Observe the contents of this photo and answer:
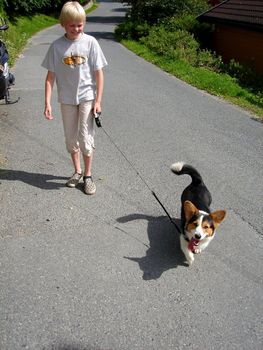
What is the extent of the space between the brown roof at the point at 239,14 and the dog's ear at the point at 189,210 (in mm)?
12224

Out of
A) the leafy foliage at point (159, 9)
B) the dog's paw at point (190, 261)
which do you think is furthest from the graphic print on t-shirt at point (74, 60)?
the leafy foliage at point (159, 9)

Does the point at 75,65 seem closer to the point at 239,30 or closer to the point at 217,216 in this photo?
the point at 217,216

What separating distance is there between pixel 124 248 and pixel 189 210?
2.67 feet

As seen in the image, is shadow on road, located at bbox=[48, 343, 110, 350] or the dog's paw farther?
the dog's paw

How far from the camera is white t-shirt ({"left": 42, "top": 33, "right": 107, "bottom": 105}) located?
3928 millimetres

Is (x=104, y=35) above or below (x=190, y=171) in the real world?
below

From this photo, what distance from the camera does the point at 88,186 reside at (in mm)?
4621

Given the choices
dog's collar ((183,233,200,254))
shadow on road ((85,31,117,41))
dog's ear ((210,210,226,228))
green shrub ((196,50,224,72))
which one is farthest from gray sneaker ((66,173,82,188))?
shadow on road ((85,31,117,41))

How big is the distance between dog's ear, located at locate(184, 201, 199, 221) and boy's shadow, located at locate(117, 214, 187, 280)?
20.3 inches

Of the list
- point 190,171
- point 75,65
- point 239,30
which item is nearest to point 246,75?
point 239,30

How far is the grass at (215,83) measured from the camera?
9.80 meters

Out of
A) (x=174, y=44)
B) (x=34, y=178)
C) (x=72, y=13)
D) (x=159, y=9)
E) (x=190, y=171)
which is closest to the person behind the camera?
(x=72, y=13)

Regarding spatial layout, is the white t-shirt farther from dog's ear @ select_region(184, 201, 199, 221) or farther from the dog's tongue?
the dog's tongue

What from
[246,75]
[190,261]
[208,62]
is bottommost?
[208,62]
